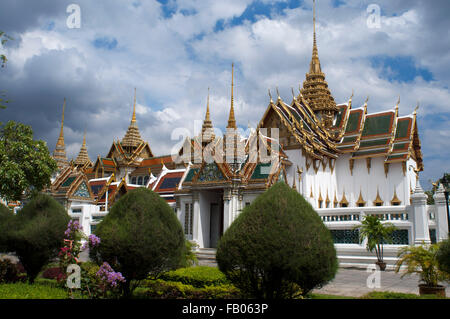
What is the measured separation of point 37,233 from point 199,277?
13.4ft

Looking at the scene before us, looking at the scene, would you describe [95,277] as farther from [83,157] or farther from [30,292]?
[83,157]

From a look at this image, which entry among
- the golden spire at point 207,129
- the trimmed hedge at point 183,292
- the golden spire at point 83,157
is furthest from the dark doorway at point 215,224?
the golden spire at point 83,157

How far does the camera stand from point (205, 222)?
18.2m

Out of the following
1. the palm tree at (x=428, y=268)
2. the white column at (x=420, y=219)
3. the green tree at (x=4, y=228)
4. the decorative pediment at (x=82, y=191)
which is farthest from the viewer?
the decorative pediment at (x=82, y=191)

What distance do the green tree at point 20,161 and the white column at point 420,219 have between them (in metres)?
14.1

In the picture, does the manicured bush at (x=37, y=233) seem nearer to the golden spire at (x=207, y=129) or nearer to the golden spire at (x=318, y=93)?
the golden spire at (x=318, y=93)

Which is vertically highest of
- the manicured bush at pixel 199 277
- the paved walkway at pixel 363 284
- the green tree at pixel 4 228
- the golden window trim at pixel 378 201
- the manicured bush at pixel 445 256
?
the golden window trim at pixel 378 201

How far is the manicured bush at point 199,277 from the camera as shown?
804 cm

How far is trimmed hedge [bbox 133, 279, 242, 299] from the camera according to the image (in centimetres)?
748

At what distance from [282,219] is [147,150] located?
51637 millimetres

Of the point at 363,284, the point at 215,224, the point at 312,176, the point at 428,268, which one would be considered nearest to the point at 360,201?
the point at 312,176

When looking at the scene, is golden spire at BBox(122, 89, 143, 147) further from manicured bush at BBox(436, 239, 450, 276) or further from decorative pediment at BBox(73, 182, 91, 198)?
manicured bush at BBox(436, 239, 450, 276)
